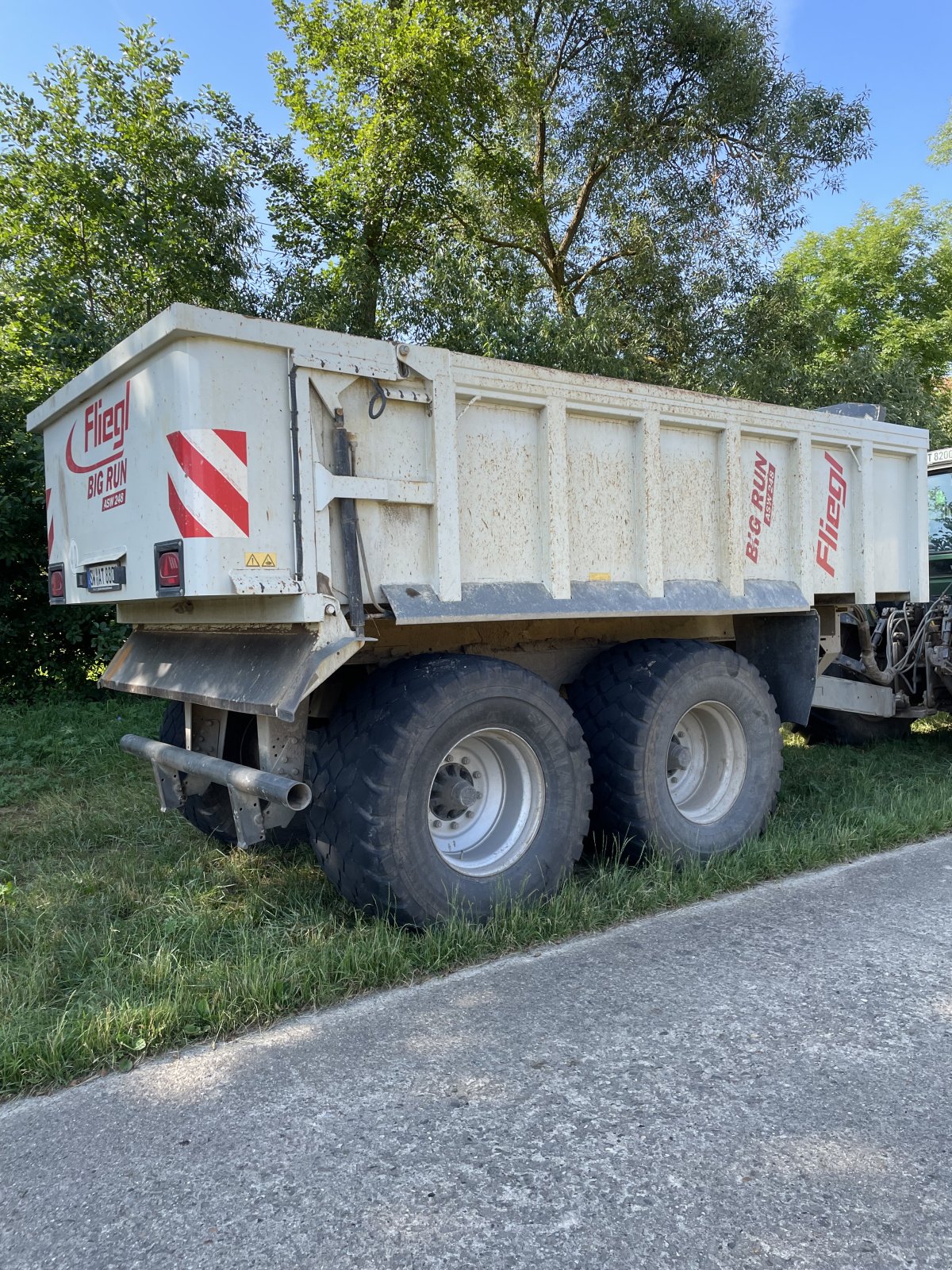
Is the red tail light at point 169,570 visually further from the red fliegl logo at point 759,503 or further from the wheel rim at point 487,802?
the red fliegl logo at point 759,503

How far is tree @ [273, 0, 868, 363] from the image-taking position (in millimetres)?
11992

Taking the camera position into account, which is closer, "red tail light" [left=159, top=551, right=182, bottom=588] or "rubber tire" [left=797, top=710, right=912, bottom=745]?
"red tail light" [left=159, top=551, right=182, bottom=588]

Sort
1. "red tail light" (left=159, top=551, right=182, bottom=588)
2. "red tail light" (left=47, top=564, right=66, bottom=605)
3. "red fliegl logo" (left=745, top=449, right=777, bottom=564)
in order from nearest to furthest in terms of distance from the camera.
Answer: "red tail light" (left=159, top=551, right=182, bottom=588) → "red tail light" (left=47, top=564, right=66, bottom=605) → "red fliegl logo" (left=745, top=449, right=777, bottom=564)

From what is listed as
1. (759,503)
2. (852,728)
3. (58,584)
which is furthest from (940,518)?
(58,584)

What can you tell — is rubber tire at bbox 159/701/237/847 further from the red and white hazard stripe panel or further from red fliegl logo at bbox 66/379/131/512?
the red and white hazard stripe panel

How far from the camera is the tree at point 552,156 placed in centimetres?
1199

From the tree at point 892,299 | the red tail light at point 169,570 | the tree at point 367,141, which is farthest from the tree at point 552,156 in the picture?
the red tail light at point 169,570

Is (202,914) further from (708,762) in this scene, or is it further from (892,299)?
(892,299)

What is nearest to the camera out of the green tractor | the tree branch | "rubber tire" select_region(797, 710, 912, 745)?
"rubber tire" select_region(797, 710, 912, 745)

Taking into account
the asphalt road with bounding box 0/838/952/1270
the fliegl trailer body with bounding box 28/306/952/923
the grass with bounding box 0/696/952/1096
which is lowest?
the asphalt road with bounding box 0/838/952/1270

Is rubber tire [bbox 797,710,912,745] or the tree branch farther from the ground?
the tree branch

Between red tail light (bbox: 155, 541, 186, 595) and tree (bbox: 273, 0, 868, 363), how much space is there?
29.6 ft

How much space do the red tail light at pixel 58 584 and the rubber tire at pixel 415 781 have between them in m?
1.79

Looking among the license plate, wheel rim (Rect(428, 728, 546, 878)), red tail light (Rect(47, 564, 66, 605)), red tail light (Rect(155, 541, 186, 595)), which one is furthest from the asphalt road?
red tail light (Rect(47, 564, 66, 605))
